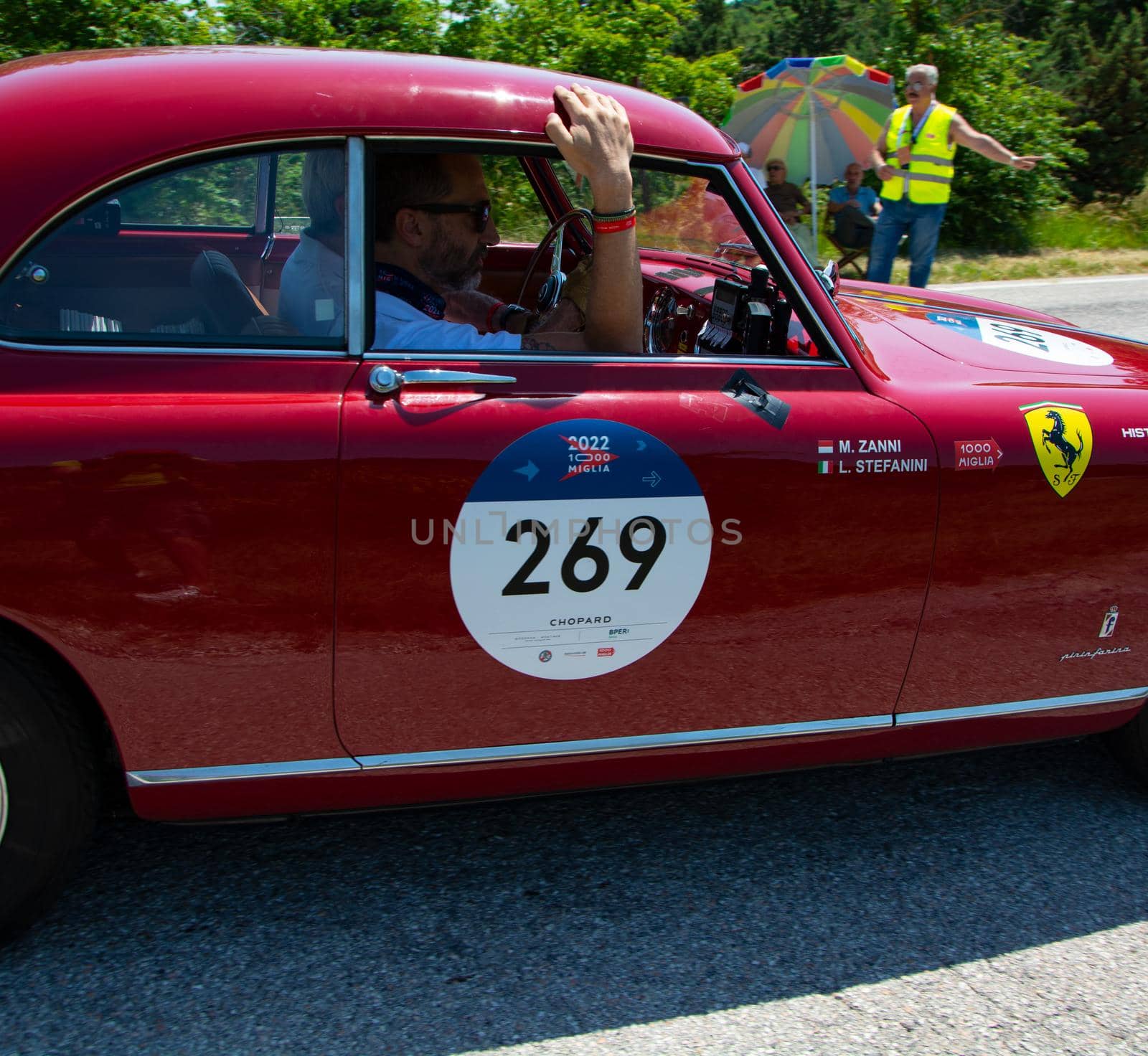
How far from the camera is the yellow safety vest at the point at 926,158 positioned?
7.97m

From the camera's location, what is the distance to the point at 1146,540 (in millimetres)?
2709

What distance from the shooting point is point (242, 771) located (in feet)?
7.57

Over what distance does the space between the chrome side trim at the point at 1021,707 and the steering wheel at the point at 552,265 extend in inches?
52.4

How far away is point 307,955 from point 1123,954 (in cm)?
171

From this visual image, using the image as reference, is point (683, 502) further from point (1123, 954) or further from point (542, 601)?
point (1123, 954)

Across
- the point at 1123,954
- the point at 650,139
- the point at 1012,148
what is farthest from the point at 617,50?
the point at 1123,954

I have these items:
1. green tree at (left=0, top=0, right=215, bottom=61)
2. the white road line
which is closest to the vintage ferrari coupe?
green tree at (left=0, top=0, right=215, bottom=61)

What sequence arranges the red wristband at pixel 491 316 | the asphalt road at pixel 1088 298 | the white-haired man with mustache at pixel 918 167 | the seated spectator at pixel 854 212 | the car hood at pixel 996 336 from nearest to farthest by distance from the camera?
1. the car hood at pixel 996 336
2. the red wristband at pixel 491 316
3. the white-haired man with mustache at pixel 918 167
4. the asphalt road at pixel 1088 298
5. the seated spectator at pixel 854 212

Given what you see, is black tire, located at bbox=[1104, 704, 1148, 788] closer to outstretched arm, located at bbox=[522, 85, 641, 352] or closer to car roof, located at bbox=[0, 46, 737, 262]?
outstretched arm, located at bbox=[522, 85, 641, 352]

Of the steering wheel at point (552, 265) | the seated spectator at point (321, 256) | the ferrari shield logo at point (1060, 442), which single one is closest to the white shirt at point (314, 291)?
the seated spectator at point (321, 256)

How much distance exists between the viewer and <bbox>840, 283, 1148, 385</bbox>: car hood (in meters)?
2.94

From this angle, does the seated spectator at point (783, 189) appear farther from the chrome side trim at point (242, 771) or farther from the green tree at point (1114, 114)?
the green tree at point (1114, 114)

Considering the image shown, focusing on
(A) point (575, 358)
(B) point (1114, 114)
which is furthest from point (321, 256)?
(B) point (1114, 114)

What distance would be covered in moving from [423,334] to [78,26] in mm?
8829
